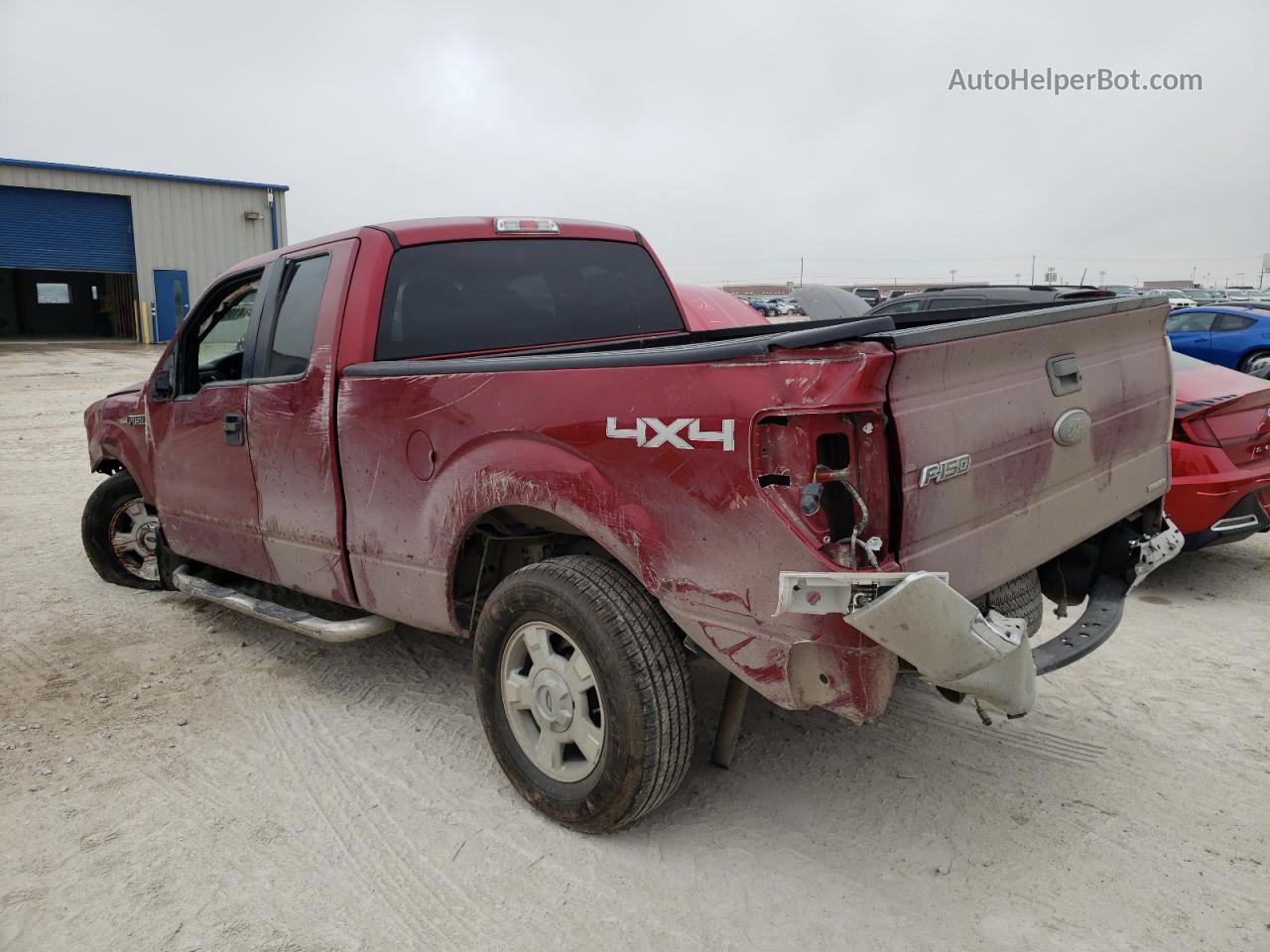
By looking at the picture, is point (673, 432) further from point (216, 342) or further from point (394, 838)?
point (216, 342)

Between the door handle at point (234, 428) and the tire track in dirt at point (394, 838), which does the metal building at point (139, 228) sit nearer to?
the door handle at point (234, 428)

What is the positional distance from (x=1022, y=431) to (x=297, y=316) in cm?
294

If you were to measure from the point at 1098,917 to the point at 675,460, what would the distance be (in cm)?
173

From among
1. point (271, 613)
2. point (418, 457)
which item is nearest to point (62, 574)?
point (271, 613)

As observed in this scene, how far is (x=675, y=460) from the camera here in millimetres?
2598

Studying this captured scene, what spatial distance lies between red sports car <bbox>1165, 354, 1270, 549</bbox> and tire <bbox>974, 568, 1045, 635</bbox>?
7.37 ft

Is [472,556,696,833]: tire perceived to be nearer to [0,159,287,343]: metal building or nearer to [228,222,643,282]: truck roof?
[228,222,643,282]: truck roof

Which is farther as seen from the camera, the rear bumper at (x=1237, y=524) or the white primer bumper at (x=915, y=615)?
the rear bumper at (x=1237, y=524)

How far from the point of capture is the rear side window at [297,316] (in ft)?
12.9

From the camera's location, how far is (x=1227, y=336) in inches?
622

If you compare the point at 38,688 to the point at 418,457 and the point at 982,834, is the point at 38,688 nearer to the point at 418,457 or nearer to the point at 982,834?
the point at 418,457

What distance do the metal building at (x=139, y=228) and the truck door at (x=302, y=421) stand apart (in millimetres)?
28947

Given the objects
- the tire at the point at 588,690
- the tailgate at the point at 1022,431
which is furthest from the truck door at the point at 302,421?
the tailgate at the point at 1022,431

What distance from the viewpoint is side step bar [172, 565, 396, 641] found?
3861mm
